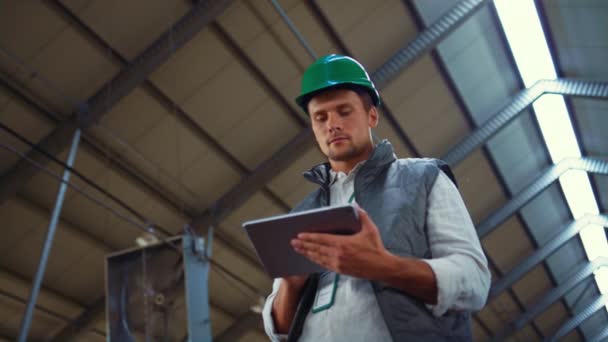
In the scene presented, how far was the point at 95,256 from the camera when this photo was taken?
48.0 ft

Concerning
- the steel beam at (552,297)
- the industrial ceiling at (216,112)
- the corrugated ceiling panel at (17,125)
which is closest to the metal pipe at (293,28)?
the industrial ceiling at (216,112)

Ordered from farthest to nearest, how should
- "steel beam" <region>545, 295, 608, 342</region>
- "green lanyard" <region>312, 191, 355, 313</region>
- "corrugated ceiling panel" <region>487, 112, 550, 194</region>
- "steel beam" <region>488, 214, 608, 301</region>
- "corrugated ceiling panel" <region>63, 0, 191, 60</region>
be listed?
"steel beam" <region>545, 295, 608, 342</region> < "steel beam" <region>488, 214, 608, 301</region> < "corrugated ceiling panel" <region>487, 112, 550, 194</region> < "corrugated ceiling panel" <region>63, 0, 191, 60</region> < "green lanyard" <region>312, 191, 355, 313</region>

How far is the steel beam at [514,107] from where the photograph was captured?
1530 centimetres

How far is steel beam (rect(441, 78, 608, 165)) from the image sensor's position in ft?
50.2

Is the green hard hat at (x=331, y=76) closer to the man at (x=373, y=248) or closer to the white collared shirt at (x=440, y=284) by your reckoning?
the man at (x=373, y=248)

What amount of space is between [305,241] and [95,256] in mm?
13790

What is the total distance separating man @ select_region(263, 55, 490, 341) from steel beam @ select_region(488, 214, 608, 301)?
2247 centimetres

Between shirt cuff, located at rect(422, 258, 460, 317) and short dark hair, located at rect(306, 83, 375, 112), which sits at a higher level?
short dark hair, located at rect(306, 83, 375, 112)

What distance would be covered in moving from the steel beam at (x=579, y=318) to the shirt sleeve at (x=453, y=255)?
30663 mm

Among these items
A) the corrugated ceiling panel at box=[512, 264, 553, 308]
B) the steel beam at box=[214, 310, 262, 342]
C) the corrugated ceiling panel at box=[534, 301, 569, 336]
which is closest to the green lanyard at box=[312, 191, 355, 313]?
the steel beam at box=[214, 310, 262, 342]

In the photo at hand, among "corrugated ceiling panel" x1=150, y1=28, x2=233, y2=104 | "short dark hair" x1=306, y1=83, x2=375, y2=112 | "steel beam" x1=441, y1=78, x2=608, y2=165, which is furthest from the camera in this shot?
"steel beam" x1=441, y1=78, x2=608, y2=165

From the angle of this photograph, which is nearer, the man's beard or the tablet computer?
the tablet computer

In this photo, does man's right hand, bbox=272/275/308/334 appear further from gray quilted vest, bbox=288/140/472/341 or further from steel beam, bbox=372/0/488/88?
steel beam, bbox=372/0/488/88

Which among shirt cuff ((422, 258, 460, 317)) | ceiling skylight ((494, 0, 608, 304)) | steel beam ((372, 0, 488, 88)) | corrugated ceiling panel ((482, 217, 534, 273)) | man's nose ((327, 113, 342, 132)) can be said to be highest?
ceiling skylight ((494, 0, 608, 304))
